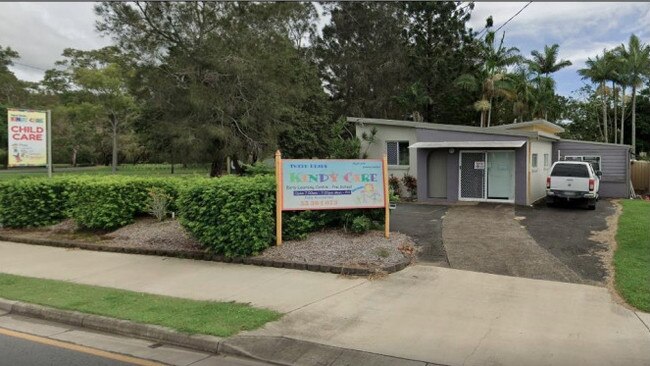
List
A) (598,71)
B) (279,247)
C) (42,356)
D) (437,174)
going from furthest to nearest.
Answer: (598,71) < (437,174) < (279,247) < (42,356)

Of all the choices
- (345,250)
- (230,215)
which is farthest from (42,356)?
(345,250)

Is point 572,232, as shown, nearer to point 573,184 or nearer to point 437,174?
point 573,184

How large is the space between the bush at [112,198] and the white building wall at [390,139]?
11343mm

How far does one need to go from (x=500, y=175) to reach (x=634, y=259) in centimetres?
922

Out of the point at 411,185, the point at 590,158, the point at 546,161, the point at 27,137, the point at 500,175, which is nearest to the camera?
the point at 27,137

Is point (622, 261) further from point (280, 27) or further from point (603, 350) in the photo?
point (280, 27)

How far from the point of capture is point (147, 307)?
634 cm

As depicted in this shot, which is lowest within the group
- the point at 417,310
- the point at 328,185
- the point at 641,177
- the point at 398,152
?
the point at 417,310

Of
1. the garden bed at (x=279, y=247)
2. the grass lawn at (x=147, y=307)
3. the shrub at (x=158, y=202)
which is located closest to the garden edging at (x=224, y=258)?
the garden bed at (x=279, y=247)

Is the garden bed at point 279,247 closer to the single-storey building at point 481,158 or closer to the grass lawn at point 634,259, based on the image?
the grass lawn at point 634,259

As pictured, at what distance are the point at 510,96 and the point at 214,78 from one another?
22426 millimetres

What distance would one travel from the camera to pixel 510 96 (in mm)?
37188

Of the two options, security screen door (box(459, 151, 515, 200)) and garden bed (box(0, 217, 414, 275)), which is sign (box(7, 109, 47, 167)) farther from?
security screen door (box(459, 151, 515, 200))

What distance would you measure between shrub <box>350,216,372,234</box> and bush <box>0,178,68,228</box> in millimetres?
8013
